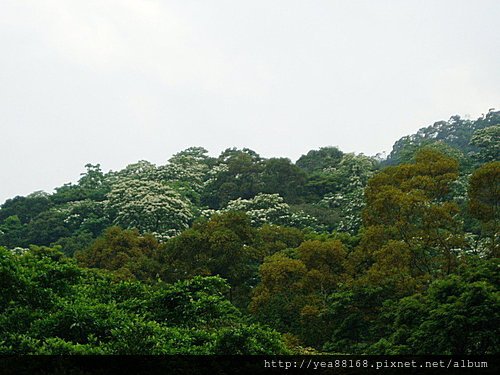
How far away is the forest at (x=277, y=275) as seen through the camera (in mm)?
9523

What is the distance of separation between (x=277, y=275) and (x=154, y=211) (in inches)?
488

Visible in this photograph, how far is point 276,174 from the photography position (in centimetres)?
3619

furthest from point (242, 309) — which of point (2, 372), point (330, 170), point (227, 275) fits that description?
point (330, 170)

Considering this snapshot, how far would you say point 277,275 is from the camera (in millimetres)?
16812

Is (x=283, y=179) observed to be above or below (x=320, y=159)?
below

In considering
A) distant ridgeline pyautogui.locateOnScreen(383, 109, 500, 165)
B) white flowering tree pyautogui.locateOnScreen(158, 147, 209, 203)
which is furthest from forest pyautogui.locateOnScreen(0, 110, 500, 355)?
distant ridgeline pyautogui.locateOnScreen(383, 109, 500, 165)

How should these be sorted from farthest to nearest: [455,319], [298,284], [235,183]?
1. [235,183]
2. [298,284]
3. [455,319]

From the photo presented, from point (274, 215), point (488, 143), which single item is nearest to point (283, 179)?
point (274, 215)

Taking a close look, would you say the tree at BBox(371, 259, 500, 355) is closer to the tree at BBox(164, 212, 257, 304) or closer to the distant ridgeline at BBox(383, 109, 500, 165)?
the tree at BBox(164, 212, 257, 304)

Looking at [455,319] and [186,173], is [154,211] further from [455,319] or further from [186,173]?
[455,319]

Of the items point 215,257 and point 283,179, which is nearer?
point 215,257

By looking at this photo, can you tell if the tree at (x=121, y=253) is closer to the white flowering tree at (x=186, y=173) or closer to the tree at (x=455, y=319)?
the tree at (x=455, y=319)

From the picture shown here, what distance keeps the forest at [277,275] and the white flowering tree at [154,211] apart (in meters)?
0.06

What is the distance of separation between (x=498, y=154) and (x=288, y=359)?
2042 centimetres
